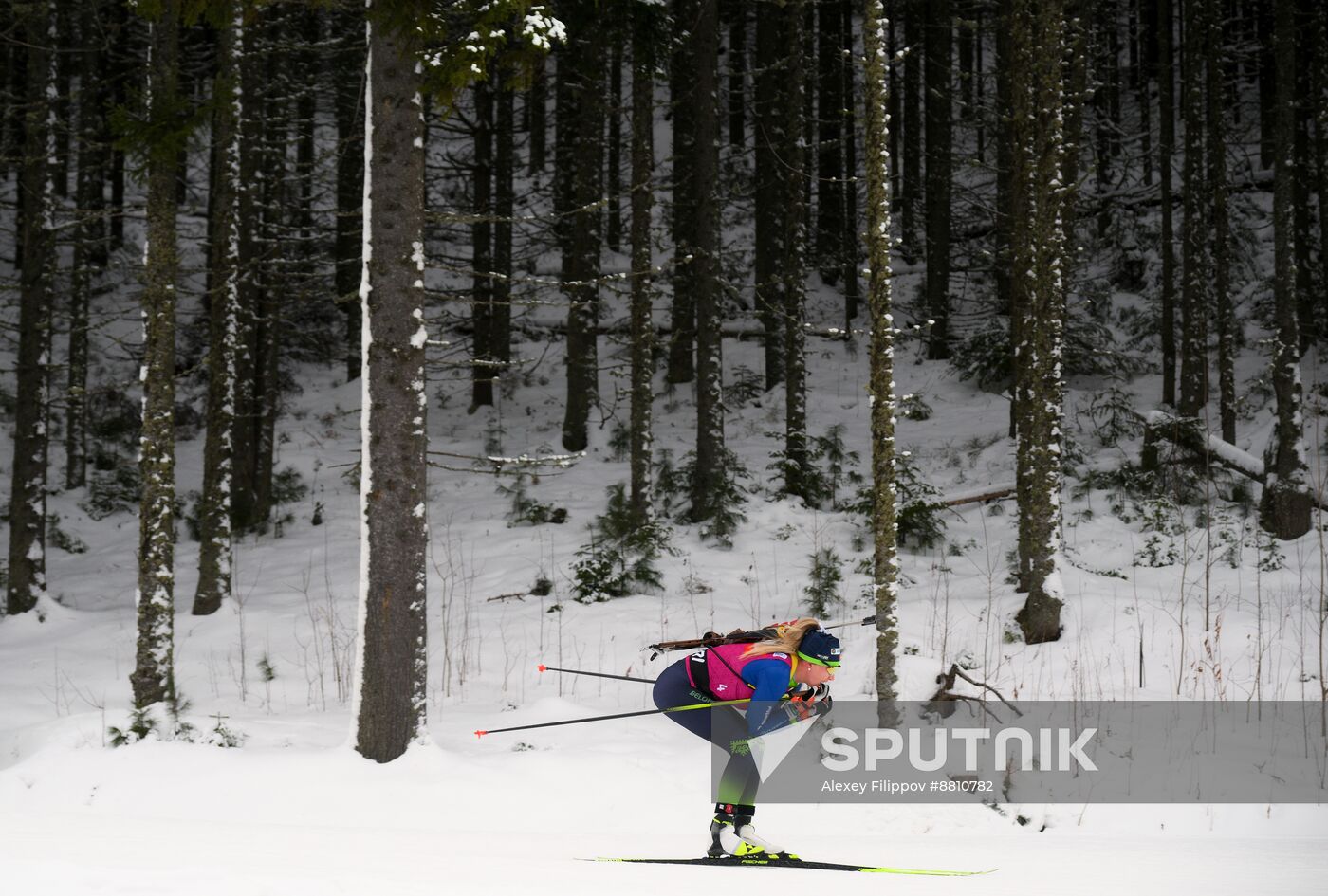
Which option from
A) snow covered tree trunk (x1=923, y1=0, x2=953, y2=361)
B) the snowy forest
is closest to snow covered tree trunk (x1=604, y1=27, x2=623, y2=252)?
the snowy forest

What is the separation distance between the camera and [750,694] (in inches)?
210

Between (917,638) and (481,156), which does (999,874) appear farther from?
(481,156)

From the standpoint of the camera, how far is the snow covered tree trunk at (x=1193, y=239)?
1638 cm

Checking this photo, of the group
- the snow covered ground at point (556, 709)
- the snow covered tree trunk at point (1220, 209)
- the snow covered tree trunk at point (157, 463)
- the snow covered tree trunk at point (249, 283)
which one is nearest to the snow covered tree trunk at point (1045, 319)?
the snow covered ground at point (556, 709)

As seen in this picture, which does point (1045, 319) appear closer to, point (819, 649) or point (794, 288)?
point (819, 649)

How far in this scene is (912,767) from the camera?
292 inches

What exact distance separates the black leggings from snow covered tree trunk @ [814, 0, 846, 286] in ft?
59.6

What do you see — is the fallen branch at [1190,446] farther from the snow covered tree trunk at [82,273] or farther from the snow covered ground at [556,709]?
the snow covered tree trunk at [82,273]

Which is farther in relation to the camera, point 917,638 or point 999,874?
point 917,638

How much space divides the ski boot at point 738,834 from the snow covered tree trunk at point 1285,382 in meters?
10.9

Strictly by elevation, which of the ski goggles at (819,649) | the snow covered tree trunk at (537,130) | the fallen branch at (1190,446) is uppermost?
the snow covered tree trunk at (537,130)

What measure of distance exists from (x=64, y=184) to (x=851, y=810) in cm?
3332

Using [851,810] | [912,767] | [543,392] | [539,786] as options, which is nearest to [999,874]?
[851,810]

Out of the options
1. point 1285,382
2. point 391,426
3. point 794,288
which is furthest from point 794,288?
point 391,426
